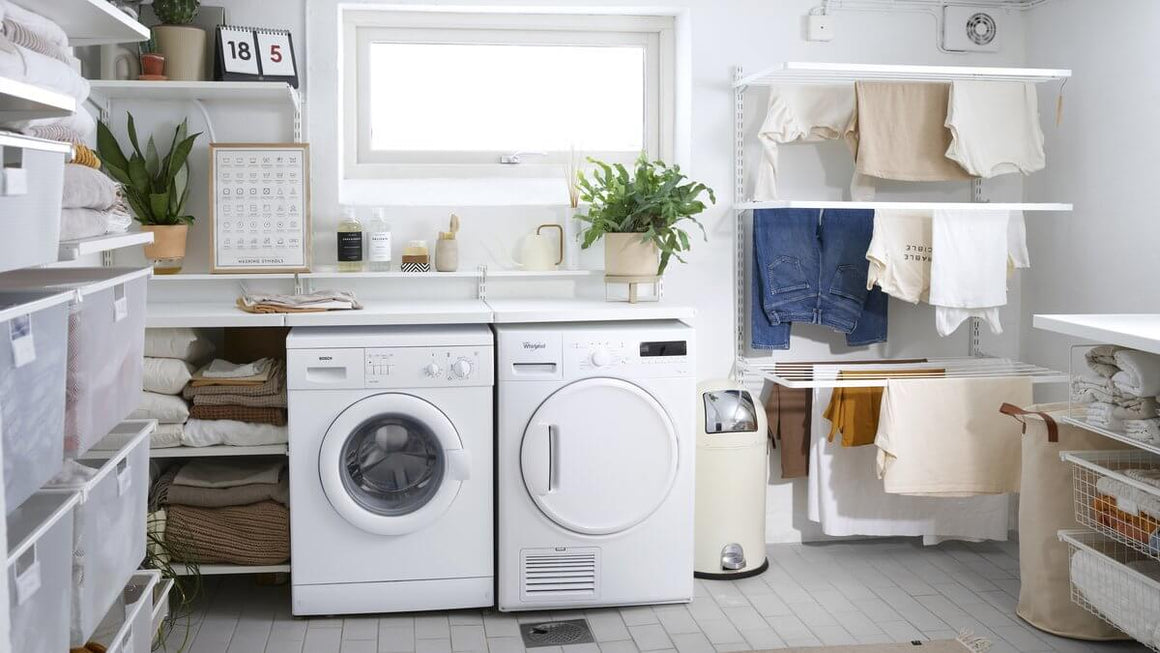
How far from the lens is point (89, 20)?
190 cm

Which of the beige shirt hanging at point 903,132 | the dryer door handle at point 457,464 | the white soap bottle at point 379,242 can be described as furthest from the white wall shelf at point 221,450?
the beige shirt hanging at point 903,132

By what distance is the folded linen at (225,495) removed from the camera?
298cm

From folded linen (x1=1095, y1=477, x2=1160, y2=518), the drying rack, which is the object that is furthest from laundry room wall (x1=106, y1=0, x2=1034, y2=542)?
folded linen (x1=1095, y1=477, x2=1160, y2=518)

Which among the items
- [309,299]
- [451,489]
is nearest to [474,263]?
[309,299]

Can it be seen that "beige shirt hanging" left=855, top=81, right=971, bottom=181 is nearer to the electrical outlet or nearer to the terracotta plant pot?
the electrical outlet

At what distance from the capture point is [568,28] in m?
3.65

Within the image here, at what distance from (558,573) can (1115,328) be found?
5.14 ft

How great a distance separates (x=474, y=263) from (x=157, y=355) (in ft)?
3.35

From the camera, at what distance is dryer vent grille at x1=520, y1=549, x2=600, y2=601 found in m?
3.02

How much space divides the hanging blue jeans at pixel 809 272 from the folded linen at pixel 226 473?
1564mm

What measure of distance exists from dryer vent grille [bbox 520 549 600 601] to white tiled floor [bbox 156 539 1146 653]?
0.23ft

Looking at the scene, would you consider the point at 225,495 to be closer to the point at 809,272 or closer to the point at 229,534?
the point at 229,534

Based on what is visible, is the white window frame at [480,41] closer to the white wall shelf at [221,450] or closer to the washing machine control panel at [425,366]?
the washing machine control panel at [425,366]

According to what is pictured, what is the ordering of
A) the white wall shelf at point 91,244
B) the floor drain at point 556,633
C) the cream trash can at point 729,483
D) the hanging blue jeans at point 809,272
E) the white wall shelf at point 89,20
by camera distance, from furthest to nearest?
1. the hanging blue jeans at point 809,272
2. the cream trash can at point 729,483
3. the floor drain at point 556,633
4. the white wall shelf at point 89,20
5. the white wall shelf at point 91,244
